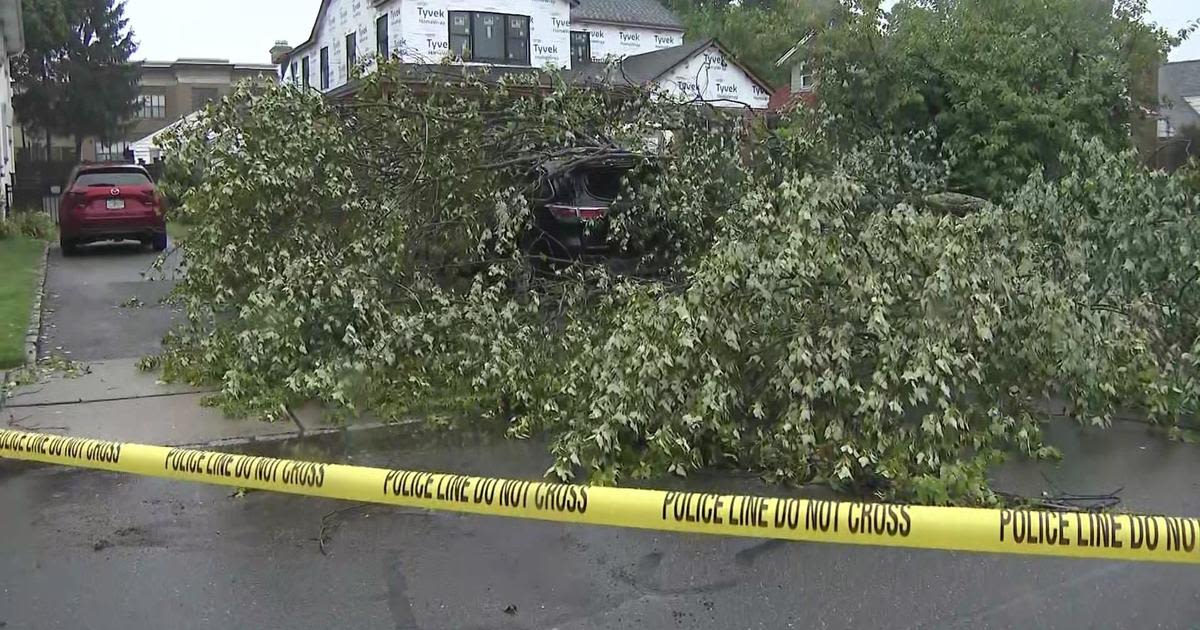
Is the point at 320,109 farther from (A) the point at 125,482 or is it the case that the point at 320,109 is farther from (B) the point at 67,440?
(B) the point at 67,440

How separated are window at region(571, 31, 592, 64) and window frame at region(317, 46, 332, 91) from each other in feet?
26.3

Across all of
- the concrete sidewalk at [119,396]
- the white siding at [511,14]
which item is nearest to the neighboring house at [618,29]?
the white siding at [511,14]

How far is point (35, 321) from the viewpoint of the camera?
419 inches

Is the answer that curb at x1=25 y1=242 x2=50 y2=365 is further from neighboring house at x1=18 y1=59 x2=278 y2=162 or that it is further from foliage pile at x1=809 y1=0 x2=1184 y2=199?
neighboring house at x1=18 y1=59 x2=278 y2=162

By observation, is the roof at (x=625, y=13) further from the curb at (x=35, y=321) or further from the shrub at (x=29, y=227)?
the curb at (x=35, y=321)

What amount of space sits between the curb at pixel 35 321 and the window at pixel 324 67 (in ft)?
70.7

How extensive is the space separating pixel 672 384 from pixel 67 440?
9.53ft

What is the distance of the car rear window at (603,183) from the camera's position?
958 centimetres

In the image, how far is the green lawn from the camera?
8.96m

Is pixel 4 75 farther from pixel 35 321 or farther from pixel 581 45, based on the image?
pixel 35 321

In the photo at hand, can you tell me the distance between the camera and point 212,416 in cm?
721

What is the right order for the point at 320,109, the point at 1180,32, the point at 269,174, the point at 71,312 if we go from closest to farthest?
the point at 269,174, the point at 320,109, the point at 71,312, the point at 1180,32

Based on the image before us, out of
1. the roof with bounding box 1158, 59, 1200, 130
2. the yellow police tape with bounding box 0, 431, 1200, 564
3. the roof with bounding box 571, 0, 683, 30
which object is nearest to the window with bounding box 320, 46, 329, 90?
the roof with bounding box 571, 0, 683, 30

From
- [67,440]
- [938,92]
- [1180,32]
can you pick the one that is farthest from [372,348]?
[1180,32]
